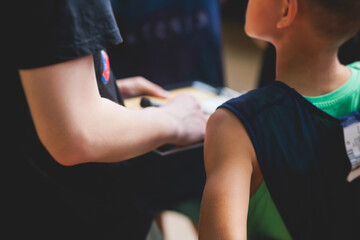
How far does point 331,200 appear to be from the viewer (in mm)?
672

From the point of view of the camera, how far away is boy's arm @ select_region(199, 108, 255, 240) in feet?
1.77

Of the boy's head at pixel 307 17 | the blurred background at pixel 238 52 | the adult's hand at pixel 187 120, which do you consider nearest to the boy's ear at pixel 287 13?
the boy's head at pixel 307 17

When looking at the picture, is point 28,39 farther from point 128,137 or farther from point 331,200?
point 331,200

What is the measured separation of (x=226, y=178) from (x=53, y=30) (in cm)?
33

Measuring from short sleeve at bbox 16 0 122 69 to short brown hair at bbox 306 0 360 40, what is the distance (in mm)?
364

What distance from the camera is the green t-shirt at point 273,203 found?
2.11 feet

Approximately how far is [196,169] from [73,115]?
0.47 metres

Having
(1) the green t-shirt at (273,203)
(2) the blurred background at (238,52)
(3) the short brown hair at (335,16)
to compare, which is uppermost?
(3) the short brown hair at (335,16)

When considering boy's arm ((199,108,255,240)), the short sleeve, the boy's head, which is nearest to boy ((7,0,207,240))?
the short sleeve

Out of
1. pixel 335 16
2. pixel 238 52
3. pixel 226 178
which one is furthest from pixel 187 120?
pixel 238 52

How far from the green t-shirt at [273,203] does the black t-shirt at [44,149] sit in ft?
0.89

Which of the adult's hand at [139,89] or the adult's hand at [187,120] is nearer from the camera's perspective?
the adult's hand at [187,120]

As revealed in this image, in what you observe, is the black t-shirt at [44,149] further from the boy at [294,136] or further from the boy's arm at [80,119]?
the boy at [294,136]

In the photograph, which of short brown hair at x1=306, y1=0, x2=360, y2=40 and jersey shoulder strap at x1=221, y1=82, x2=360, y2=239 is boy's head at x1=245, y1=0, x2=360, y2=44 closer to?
short brown hair at x1=306, y1=0, x2=360, y2=40
